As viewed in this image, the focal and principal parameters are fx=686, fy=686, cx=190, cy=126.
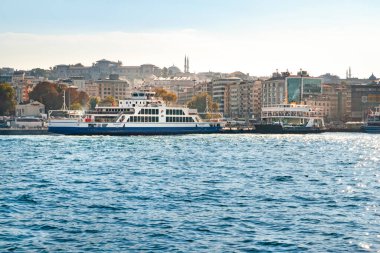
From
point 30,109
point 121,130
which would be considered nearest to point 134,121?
point 121,130

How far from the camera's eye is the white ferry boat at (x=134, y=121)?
385 ft

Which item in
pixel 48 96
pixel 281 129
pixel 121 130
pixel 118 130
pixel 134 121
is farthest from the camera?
pixel 48 96

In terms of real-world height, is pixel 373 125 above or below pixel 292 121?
below

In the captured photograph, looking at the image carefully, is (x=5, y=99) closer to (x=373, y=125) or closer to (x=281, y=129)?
(x=281, y=129)

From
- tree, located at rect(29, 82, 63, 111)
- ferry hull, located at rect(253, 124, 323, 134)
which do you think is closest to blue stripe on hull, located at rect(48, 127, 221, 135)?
ferry hull, located at rect(253, 124, 323, 134)

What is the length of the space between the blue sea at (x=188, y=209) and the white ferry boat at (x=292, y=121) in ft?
312

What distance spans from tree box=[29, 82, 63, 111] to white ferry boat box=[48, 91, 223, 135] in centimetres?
5749

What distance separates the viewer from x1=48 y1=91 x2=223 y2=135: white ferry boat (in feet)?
385

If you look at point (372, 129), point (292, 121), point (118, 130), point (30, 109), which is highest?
point (30, 109)

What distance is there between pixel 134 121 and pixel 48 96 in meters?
70.9

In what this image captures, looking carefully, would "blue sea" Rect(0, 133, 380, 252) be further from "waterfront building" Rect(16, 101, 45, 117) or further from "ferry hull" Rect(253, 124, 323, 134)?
"waterfront building" Rect(16, 101, 45, 117)

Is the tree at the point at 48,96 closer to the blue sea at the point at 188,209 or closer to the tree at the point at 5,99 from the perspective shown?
the tree at the point at 5,99

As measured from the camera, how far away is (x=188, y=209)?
29250 millimetres

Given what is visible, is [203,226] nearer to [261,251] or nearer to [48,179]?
[261,251]
